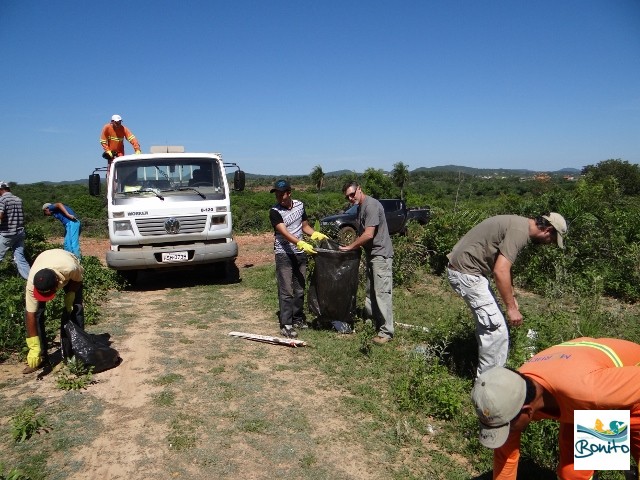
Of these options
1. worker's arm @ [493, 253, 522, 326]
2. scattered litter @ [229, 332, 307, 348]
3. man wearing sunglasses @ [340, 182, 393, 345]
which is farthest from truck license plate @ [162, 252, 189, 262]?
worker's arm @ [493, 253, 522, 326]

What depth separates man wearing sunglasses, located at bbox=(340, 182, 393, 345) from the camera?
509cm

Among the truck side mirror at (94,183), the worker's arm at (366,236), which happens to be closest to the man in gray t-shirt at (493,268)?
the worker's arm at (366,236)

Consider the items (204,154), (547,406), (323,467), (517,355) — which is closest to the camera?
(547,406)

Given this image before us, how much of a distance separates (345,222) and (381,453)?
1057 cm

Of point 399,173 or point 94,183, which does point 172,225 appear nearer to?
point 94,183

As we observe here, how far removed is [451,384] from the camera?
3990 mm

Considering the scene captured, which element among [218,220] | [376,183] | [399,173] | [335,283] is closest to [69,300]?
[335,283]

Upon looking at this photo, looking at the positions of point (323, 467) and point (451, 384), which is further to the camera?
point (451, 384)

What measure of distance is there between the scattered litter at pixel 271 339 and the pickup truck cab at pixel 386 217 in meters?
5.70

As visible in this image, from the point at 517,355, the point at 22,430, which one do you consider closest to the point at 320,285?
the point at 517,355

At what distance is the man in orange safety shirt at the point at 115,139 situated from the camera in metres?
7.94

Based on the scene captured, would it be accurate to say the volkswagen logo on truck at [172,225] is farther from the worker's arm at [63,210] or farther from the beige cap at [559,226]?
the beige cap at [559,226]

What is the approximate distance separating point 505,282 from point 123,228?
6015mm

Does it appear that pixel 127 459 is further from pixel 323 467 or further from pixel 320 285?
pixel 320 285
